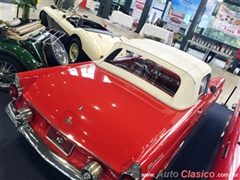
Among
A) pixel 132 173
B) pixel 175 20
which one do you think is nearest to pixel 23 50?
pixel 132 173

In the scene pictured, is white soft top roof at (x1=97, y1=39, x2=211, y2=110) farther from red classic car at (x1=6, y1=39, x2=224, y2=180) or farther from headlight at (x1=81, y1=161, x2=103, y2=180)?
headlight at (x1=81, y1=161, x2=103, y2=180)

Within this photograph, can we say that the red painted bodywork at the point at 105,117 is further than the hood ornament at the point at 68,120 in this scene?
No

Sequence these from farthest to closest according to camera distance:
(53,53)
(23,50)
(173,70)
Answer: (53,53) < (23,50) < (173,70)

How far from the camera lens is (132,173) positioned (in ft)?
4.33

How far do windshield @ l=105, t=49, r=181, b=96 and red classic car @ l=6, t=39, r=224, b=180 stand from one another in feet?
0.05

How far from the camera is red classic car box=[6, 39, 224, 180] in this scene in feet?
4.86

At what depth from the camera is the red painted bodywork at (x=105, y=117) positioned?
148cm

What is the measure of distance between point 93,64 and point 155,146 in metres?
1.43

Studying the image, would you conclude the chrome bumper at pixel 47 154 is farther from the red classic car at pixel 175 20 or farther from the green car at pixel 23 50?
the red classic car at pixel 175 20

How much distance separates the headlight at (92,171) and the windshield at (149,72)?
1.19 m

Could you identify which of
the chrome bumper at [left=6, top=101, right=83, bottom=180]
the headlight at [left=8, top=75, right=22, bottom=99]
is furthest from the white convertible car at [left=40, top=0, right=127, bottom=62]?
the chrome bumper at [left=6, top=101, right=83, bottom=180]

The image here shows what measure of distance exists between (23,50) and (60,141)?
159 cm

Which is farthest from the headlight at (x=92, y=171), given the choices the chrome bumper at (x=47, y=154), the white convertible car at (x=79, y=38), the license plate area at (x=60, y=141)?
the white convertible car at (x=79, y=38)

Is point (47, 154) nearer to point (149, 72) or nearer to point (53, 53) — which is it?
point (149, 72)
